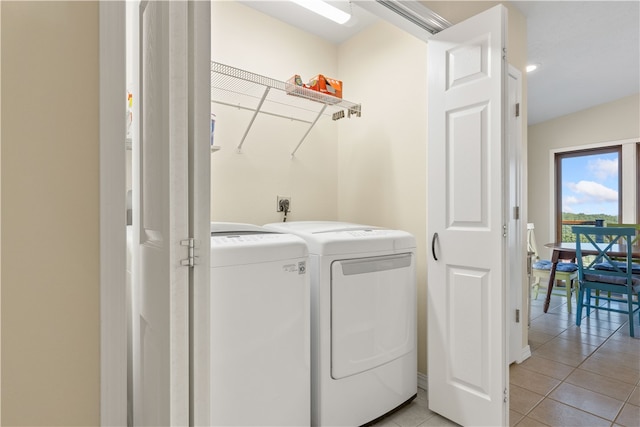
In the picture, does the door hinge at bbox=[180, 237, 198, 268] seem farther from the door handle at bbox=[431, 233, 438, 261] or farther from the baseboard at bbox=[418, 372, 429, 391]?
the baseboard at bbox=[418, 372, 429, 391]

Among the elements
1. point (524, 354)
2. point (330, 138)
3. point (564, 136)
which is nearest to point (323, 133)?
point (330, 138)

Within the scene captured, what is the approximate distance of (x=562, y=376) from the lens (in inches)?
90.3

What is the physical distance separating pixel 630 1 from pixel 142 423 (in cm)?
380

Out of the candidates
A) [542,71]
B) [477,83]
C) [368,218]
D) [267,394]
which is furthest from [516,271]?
[542,71]

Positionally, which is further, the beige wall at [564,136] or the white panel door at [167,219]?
the beige wall at [564,136]

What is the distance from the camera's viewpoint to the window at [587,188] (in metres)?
4.80

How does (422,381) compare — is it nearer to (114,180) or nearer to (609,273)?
(114,180)

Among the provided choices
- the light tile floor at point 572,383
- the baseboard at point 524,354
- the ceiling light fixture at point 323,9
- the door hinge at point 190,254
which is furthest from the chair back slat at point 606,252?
the door hinge at point 190,254

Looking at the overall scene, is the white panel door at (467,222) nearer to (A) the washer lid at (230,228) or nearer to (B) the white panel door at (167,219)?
(A) the washer lid at (230,228)

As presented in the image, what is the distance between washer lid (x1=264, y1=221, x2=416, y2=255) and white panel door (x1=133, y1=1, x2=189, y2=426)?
817 millimetres

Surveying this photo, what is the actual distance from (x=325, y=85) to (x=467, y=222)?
1241mm

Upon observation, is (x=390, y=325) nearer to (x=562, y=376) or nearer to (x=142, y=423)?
(x=142, y=423)

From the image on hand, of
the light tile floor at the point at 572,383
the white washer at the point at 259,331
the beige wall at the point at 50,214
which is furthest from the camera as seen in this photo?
the light tile floor at the point at 572,383

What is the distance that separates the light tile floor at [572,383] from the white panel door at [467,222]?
292 millimetres
